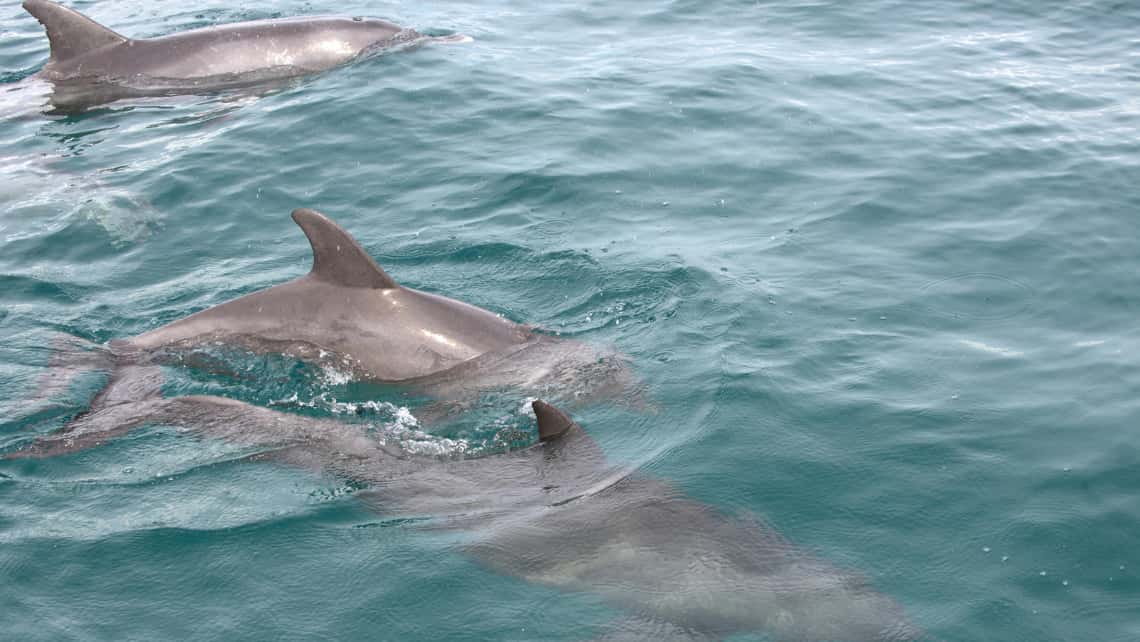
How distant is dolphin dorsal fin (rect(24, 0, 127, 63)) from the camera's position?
17.3 meters

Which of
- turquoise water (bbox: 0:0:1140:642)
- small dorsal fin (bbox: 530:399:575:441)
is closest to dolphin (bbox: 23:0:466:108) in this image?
turquoise water (bbox: 0:0:1140:642)

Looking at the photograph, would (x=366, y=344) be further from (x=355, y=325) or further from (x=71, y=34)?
(x=71, y=34)

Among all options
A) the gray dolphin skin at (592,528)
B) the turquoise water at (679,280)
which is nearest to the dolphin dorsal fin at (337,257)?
the turquoise water at (679,280)

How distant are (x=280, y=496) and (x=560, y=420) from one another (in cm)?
207

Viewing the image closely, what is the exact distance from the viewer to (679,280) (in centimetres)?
1151

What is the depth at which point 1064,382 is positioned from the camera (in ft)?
32.1

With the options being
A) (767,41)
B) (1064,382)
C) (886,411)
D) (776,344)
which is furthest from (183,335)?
(767,41)

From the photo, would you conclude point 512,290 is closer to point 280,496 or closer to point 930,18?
point 280,496

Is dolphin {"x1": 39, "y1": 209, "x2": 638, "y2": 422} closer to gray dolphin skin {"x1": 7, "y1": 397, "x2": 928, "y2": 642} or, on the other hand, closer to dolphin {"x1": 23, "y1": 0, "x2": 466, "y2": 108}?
gray dolphin skin {"x1": 7, "y1": 397, "x2": 928, "y2": 642}

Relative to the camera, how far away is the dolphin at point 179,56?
58.0 ft

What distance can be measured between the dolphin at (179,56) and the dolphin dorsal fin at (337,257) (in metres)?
9.35

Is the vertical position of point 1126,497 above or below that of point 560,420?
below

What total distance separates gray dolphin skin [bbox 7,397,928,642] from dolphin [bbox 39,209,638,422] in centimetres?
72

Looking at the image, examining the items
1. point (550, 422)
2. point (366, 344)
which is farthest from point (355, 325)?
point (550, 422)
